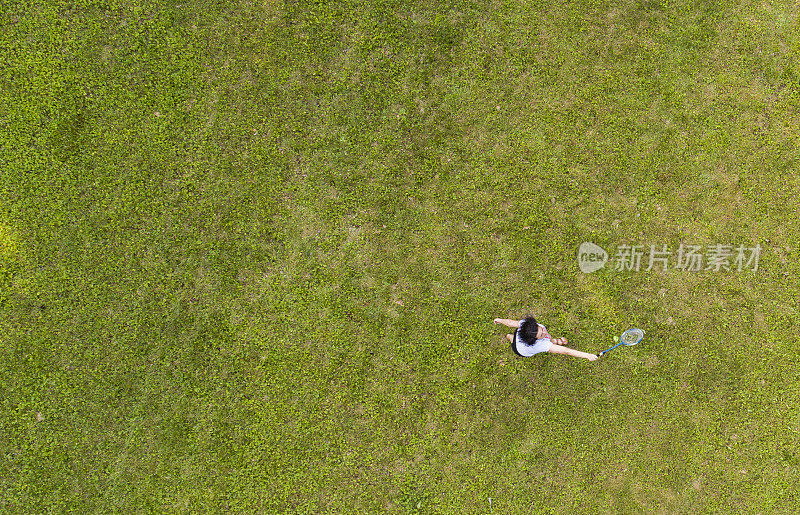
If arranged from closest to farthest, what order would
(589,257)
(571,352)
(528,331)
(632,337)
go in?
1. (528,331)
2. (571,352)
3. (632,337)
4. (589,257)

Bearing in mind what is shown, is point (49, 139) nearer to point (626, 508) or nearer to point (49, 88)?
point (49, 88)

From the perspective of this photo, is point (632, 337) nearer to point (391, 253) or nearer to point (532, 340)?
point (532, 340)

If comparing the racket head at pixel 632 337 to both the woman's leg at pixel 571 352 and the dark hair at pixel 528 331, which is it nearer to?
the woman's leg at pixel 571 352

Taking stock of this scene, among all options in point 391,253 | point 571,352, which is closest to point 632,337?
point 571,352

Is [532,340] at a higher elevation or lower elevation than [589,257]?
lower

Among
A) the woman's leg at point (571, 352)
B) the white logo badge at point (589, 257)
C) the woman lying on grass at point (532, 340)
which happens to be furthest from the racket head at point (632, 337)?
the white logo badge at point (589, 257)

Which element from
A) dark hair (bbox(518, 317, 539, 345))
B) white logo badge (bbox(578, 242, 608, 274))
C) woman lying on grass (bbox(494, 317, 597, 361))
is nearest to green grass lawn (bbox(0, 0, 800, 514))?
white logo badge (bbox(578, 242, 608, 274))
